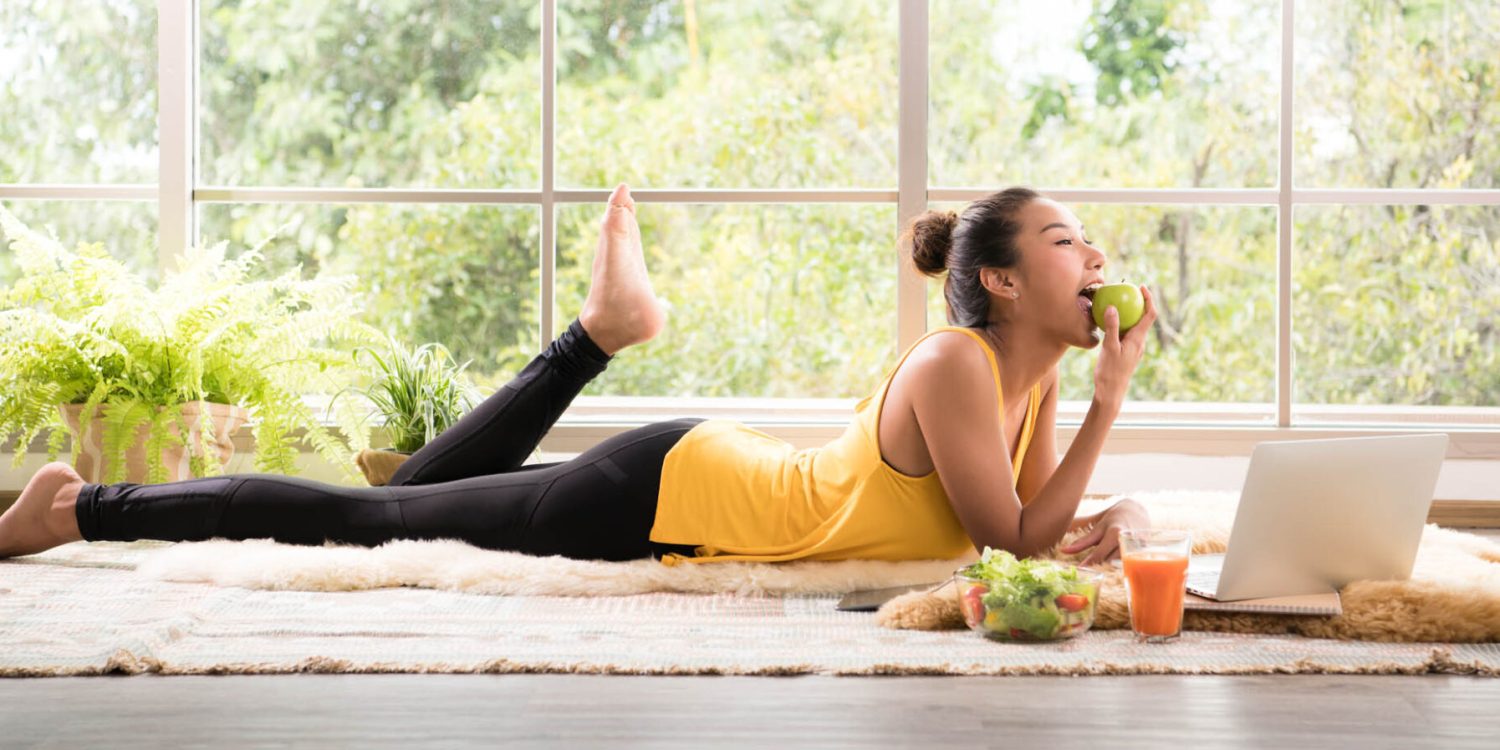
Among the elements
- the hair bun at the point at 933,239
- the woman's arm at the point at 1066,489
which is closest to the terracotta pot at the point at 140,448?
the hair bun at the point at 933,239

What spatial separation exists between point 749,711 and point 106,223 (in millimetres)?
3009

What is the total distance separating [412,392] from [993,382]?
4.94ft

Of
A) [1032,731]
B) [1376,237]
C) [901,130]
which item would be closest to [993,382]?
[1032,731]

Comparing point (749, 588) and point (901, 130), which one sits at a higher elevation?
point (901, 130)

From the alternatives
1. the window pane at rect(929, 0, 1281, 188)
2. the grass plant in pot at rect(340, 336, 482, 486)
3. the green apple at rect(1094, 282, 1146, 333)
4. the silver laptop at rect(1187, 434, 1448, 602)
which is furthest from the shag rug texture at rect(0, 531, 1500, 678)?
the window pane at rect(929, 0, 1281, 188)

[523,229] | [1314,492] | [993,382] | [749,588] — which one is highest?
[523,229]

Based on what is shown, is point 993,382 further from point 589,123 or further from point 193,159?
point 193,159

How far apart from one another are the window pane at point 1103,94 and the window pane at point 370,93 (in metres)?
1.24

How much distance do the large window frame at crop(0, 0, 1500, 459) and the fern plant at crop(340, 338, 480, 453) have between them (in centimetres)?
48

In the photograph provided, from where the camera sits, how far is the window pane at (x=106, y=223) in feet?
12.1

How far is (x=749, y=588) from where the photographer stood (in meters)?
2.18

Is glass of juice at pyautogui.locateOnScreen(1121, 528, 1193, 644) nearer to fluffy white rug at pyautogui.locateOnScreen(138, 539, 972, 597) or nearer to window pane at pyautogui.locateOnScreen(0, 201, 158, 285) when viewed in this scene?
fluffy white rug at pyautogui.locateOnScreen(138, 539, 972, 597)

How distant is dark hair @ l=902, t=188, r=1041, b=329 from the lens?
2215 mm

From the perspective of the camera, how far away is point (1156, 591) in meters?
1.74
